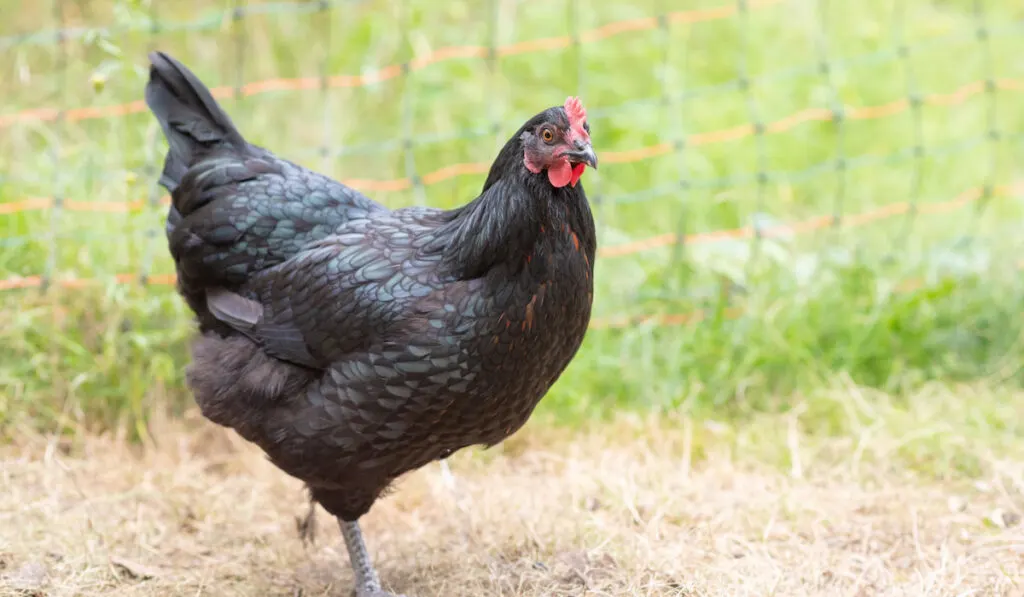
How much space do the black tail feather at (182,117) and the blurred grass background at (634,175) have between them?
293mm

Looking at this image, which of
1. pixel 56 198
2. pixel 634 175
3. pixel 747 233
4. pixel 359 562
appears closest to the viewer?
pixel 359 562

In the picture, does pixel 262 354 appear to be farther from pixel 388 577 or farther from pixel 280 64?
pixel 280 64

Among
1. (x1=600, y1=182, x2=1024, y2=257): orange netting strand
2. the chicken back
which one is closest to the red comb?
the chicken back

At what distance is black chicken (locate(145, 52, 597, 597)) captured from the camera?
9.38ft

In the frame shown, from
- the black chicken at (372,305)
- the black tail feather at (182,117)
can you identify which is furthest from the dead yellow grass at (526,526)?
the black tail feather at (182,117)

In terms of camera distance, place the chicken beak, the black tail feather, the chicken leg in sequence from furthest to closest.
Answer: the black tail feather, the chicken leg, the chicken beak

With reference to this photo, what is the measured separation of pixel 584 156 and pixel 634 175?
379 centimetres

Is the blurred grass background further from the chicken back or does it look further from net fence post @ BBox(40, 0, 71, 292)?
the chicken back

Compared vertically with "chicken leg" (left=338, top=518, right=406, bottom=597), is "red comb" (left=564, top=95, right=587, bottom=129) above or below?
above

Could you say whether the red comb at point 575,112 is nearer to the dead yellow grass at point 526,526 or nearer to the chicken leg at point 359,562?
the dead yellow grass at point 526,526

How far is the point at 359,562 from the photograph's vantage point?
3.33 metres

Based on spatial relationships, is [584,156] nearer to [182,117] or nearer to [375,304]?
[375,304]

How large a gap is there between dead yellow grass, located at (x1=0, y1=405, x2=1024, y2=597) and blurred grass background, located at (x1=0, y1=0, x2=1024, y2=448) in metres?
0.35

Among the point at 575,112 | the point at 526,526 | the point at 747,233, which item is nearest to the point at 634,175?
the point at 747,233
